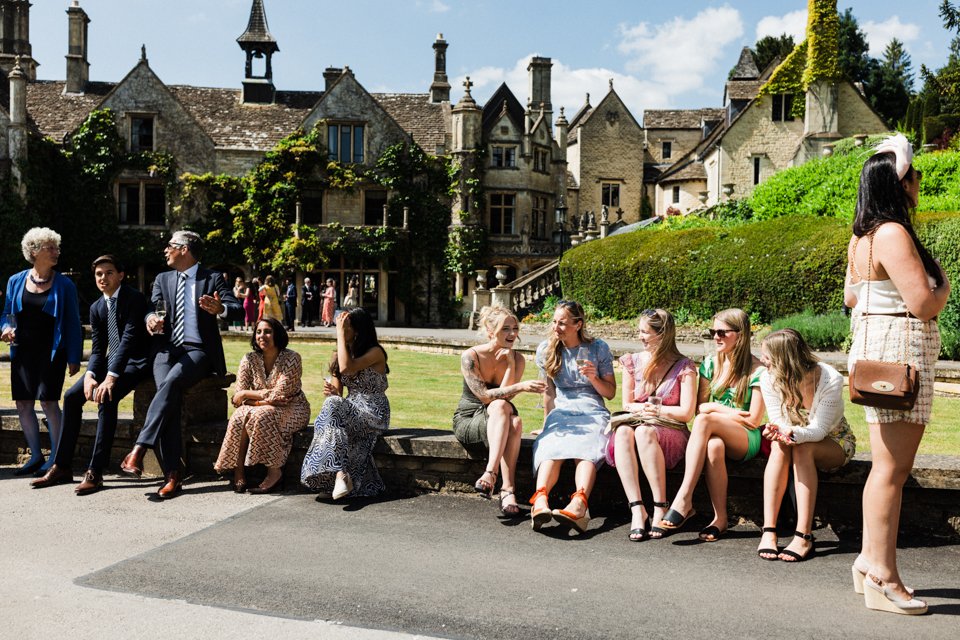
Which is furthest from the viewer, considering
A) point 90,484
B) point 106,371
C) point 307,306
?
point 307,306

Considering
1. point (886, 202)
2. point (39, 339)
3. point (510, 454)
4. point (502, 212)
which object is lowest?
point (510, 454)

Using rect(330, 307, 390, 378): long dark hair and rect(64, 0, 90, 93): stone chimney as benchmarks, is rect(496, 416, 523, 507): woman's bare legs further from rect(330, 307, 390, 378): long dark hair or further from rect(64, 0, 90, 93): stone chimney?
rect(64, 0, 90, 93): stone chimney

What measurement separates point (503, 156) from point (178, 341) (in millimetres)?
29793

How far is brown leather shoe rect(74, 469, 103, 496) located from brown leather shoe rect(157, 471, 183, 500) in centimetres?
49

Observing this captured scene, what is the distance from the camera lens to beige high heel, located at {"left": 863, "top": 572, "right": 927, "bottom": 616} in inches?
146

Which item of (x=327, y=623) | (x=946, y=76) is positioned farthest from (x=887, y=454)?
(x=946, y=76)

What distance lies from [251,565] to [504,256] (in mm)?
30649

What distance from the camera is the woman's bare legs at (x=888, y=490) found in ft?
12.4

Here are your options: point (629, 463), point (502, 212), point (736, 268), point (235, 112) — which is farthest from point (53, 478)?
point (235, 112)

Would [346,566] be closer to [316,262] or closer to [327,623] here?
[327,623]

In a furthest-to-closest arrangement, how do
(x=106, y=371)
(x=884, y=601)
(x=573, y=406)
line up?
1. (x=106, y=371)
2. (x=573, y=406)
3. (x=884, y=601)

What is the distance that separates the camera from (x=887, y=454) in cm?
379

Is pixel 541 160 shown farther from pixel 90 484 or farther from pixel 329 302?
pixel 90 484

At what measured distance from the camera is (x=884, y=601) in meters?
3.77
